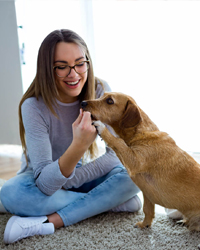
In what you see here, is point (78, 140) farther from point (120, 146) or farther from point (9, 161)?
point (9, 161)

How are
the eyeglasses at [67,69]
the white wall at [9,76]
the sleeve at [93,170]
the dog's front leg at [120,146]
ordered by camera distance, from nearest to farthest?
the dog's front leg at [120,146], the eyeglasses at [67,69], the sleeve at [93,170], the white wall at [9,76]

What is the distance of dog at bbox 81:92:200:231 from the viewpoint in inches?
61.5

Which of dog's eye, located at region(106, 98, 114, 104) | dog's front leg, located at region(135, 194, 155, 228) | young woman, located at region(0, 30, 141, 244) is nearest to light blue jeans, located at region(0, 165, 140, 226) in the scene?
young woman, located at region(0, 30, 141, 244)

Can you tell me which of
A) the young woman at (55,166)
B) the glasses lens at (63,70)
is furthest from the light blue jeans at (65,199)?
the glasses lens at (63,70)

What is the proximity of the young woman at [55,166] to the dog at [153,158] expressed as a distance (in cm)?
21

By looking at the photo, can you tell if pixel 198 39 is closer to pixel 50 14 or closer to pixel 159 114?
pixel 159 114

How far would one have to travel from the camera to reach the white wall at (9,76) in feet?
13.5

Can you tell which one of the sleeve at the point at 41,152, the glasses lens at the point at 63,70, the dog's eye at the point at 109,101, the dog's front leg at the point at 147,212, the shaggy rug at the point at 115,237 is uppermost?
the glasses lens at the point at 63,70

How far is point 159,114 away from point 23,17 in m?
2.43

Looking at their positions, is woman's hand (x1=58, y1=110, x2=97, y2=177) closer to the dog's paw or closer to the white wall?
the dog's paw

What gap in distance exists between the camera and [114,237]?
1665 millimetres

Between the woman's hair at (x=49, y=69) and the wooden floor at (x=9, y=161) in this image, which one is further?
the wooden floor at (x=9, y=161)

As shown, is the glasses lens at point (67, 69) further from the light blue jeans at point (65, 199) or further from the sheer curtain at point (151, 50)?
the sheer curtain at point (151, 50)

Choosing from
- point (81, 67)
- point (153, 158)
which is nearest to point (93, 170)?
point (153, 158)
